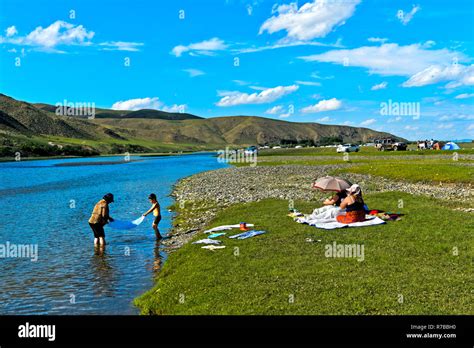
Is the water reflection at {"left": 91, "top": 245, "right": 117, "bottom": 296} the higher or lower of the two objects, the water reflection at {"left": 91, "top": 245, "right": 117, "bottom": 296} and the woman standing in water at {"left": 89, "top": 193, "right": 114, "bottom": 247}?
the lower

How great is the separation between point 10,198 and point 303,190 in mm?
40657

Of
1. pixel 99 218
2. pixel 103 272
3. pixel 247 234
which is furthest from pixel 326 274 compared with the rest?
pixel 99 218

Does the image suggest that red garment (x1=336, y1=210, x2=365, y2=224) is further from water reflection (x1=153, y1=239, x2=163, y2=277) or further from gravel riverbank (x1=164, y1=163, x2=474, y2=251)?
water reflection (x1=153, y1=239, x2=163, y2=277)

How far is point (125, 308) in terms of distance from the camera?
15.4 metres

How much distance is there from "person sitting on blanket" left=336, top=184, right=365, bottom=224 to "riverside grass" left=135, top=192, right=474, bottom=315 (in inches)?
47.5

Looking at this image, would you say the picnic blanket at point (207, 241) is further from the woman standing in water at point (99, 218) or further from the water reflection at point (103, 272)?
the woman standing in water at point (99, 218)

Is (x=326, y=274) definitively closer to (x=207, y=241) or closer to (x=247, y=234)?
(x=247, y=234)

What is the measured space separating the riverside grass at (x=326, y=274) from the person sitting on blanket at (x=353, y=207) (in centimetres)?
121

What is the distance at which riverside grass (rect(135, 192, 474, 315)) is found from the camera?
12.3 meters

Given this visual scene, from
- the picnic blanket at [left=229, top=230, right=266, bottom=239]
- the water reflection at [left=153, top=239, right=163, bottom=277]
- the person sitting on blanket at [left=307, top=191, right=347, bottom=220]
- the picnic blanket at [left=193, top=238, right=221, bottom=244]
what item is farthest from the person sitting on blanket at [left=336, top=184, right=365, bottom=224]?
the water reflection at [left=153, top=239, right=163, bottom=277]

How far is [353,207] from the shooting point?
23.4 m
